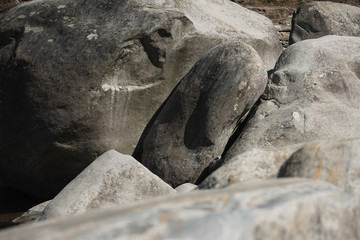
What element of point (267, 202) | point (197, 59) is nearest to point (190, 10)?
point (197, 59)

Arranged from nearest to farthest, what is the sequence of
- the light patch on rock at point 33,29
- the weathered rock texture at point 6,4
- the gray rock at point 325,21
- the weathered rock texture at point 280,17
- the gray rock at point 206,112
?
the gray rock at point 206,112 < the light patch on rock at point 33,29 < the gray rock at point 325,21 < the weathered rock texture at point 280,17 < the weathered rock texture at point 6,4

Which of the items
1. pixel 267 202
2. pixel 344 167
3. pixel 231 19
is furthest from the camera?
pixel 231 19

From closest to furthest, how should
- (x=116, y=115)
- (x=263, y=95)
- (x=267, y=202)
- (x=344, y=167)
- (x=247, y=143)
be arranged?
(x=267, y=202), (x=344, y=167), (x=247, y=143), (x=263, y=95), (x=116, y=115)

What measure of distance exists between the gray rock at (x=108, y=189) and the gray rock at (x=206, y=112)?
102 centimetres

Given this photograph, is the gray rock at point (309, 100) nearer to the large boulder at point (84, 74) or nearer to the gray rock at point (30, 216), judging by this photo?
the large boulder at point (84, 74)

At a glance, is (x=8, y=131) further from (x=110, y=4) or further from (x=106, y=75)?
(x=110, y=4)

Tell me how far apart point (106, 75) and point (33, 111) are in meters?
0.93

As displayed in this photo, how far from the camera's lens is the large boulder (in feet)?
20.4

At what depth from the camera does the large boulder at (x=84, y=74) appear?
245 inches

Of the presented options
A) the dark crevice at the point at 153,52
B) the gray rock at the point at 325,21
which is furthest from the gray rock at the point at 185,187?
the gray rock at the point at 325,21

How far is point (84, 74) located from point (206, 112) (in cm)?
142

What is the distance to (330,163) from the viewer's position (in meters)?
2.48

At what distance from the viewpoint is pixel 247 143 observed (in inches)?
218

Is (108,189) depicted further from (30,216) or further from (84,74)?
(84,74)
